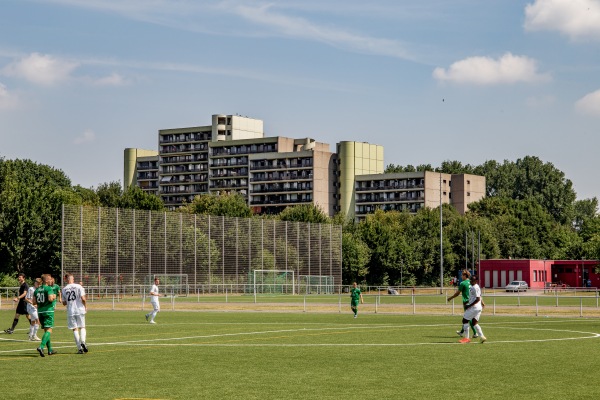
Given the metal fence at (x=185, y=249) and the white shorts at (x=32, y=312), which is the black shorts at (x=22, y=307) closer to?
the white shorts at (x=32, y=312)

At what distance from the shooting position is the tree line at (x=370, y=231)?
323 feet

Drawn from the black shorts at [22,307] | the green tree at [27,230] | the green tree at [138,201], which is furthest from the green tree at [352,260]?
the black shorts at [22,307]

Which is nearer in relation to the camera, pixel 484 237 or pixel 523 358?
pixel 523 358

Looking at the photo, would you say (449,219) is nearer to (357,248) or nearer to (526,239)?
(526,239)

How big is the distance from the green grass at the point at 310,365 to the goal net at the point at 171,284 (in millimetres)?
50025

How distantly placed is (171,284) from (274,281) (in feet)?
47.9

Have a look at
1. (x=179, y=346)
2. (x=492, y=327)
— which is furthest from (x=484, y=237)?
(x=179, y=346)

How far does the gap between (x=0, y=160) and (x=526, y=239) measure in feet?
321

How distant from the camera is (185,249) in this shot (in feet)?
310

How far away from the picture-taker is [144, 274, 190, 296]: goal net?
290ft

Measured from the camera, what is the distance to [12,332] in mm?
38281

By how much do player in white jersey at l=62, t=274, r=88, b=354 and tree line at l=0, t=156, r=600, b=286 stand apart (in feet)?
218

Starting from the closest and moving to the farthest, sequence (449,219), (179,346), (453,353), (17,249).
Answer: (453,353), (179,346), (17,249), (449,219)

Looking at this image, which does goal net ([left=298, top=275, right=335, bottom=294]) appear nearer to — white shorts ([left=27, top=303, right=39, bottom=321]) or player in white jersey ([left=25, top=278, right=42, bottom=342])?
white shorts ([left=27, top=303, right=39, bottom=321])
